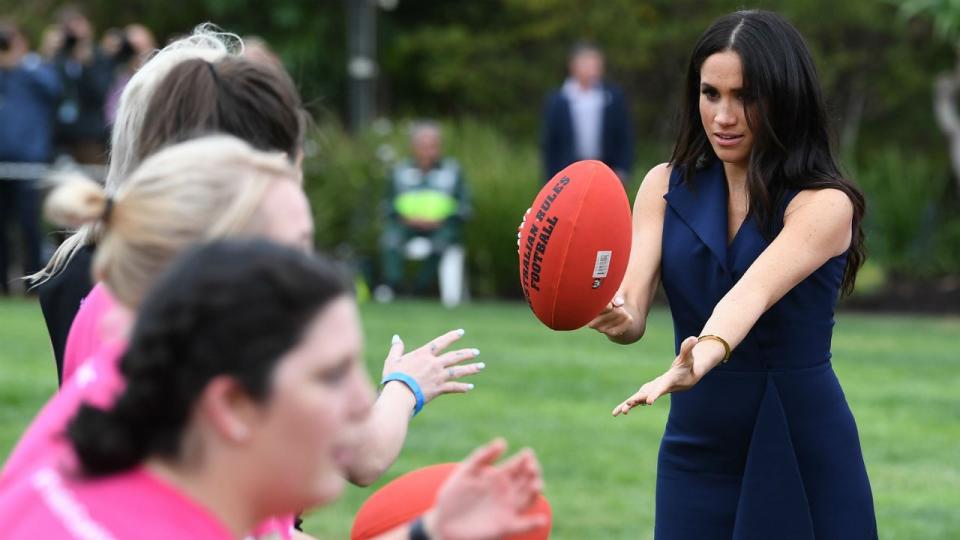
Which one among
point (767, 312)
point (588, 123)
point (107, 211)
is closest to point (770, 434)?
point (767, 312)

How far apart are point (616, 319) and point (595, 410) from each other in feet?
17.5

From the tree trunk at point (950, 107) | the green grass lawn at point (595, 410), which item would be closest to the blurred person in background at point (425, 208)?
the green grass lawn at point (595, 410)

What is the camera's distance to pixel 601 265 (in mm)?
4406

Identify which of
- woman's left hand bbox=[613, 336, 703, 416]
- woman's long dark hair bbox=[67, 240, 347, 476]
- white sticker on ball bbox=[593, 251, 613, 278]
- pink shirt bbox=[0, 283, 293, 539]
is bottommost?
woman's left hand bbox=[613, 336, 703, 416]

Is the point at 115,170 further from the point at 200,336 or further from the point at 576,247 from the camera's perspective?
the point at 576,247

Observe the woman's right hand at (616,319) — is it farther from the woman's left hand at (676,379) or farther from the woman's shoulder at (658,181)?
the woman's left hand at (676,379)

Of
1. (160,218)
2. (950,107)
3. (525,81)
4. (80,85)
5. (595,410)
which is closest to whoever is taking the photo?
(160,218)

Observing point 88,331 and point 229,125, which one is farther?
point 229,125

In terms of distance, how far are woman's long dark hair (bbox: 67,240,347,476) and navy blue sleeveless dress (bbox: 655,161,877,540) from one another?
7.89 ft

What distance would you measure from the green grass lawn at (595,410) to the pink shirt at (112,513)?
4.56 m

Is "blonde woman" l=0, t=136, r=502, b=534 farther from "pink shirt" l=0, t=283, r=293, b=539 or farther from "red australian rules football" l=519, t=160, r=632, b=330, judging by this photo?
"red australian rules football" l=519, t=160, r=632, b=330

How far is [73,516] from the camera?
6.91 ft

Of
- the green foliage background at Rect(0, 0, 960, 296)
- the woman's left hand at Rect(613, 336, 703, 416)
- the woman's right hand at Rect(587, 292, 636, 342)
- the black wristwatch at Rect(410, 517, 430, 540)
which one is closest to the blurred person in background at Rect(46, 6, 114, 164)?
the green foliage background at Rect(0, 0, 960, 296)

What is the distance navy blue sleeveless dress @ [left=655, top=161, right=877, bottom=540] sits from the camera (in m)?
4.28
